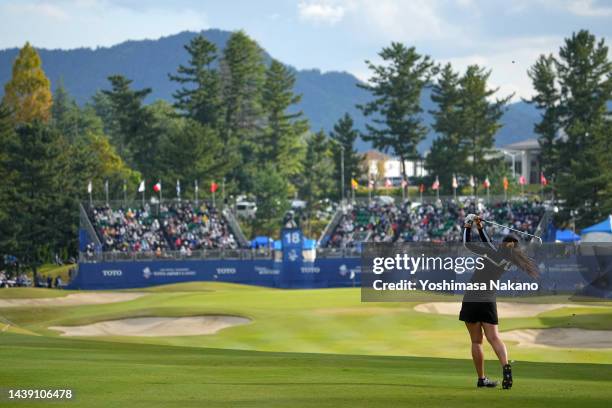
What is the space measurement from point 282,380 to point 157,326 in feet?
67.4

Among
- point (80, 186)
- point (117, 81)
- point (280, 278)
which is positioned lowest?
point (280, 278)

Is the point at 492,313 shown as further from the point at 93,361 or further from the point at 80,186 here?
the point at 80,186

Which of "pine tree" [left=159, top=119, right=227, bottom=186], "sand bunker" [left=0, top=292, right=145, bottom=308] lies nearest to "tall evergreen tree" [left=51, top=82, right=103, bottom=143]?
"pine tree" [left=159, top=119, right=227, bottom=186]

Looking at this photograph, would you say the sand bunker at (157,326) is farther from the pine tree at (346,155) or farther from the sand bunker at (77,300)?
the pine tree at (346,155)

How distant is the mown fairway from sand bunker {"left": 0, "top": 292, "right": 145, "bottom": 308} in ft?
21.3

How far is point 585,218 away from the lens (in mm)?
74688

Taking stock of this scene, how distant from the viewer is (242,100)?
409ft

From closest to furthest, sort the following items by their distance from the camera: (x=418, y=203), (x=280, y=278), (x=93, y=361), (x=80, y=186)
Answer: (x=93, y=361)
(x=280, y=278)
(x=418, y=203)
(x=80, y=186)

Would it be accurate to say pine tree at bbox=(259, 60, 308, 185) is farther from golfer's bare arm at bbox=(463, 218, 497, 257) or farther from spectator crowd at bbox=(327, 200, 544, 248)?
golfer's bare arm at bbox=(463, 218, 497, 257)

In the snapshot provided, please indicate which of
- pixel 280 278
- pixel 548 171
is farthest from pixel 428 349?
pixel 548 171

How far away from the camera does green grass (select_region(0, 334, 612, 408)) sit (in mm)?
13891

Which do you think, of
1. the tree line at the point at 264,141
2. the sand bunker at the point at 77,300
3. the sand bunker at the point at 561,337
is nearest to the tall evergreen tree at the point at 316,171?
the tree line at the point at 264,141

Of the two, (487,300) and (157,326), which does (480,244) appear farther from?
(157,326)

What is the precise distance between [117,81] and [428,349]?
89839mm
